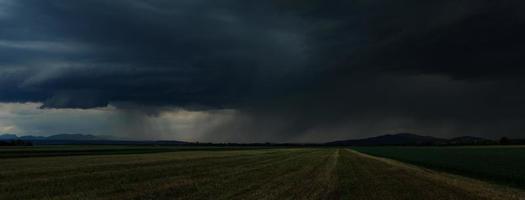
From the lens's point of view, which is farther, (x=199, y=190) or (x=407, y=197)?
(x=199, y=190)

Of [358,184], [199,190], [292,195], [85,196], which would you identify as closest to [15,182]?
[85,196]

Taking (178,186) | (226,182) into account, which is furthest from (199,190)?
(226,182)

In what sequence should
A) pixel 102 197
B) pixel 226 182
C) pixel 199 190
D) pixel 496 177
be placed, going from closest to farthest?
pixel 102 197 < pixel 199 190 < pixel 226 182 < pixel 496 177

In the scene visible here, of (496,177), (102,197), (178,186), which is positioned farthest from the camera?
(496,177)

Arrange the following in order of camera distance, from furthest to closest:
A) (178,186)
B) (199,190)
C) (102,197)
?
(178,186) → (199,190) → (102,197)

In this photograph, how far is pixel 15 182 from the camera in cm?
2252

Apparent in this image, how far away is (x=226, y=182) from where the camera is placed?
→ 23.7m

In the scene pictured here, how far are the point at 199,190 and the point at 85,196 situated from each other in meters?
4.94

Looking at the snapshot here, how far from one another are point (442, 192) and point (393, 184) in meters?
3.86

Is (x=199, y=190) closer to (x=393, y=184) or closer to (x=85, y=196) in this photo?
(x=85, y=196)

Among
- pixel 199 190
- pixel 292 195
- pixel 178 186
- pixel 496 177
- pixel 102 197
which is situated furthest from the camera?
pixel 496 177

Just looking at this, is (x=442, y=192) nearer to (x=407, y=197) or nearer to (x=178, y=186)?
(x=407, y=197)

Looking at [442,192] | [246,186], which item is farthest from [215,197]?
[442,192]

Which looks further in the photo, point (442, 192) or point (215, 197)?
point (442, 192)
